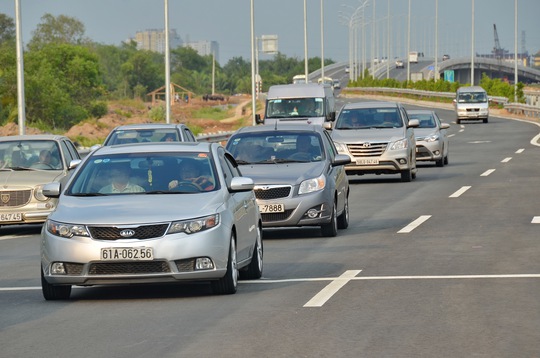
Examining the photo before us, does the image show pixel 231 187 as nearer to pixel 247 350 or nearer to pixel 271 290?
pixel 271 290

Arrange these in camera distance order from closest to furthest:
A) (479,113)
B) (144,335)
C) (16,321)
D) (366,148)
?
(144,335) < (16,321) < (366,148) < (479,113)

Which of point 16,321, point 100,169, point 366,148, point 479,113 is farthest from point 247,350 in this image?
point 479,113

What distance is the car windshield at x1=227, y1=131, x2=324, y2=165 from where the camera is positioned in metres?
18.9

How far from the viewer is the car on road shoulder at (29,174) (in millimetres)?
19734

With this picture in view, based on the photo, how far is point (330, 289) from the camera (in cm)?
1220

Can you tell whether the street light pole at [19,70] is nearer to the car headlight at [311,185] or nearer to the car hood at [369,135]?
the car hood at [369,135]

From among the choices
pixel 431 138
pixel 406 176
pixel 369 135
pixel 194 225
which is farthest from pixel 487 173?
pixel 194 225

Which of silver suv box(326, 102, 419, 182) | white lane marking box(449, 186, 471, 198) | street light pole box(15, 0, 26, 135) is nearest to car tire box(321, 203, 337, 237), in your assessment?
white lane marking box(449, 186, 471, 198)

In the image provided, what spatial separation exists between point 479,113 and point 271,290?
2374 inches

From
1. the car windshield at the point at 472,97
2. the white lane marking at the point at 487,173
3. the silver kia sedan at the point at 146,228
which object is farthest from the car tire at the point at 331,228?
the car windshield at the point at 472,97

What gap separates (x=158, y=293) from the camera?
487 inches

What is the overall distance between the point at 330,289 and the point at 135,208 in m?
1.94

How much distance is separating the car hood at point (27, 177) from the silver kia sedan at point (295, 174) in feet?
9.16

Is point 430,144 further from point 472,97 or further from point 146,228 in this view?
point 472,97
